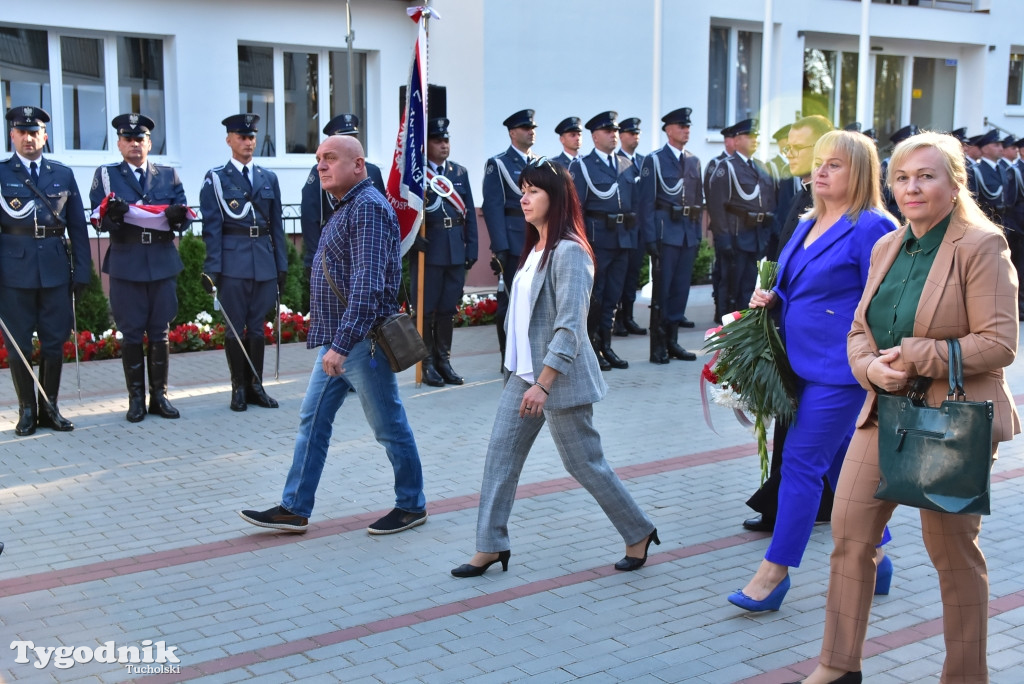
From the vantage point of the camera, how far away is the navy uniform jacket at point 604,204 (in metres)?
10.8

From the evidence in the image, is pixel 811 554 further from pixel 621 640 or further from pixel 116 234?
pixel 116 234

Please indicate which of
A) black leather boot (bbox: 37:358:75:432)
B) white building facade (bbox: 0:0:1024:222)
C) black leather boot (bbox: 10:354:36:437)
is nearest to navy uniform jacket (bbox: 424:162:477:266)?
black leather boot (bbox: 37:358:75:432)

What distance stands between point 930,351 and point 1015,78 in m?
23.1

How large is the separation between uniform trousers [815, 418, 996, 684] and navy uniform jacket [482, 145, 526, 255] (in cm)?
659

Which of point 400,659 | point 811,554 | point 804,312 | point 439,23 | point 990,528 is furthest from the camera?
point 439,23

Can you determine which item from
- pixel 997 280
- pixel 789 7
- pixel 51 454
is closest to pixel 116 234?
pixel 51 454

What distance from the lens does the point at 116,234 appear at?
858cm

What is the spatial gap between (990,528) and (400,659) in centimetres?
341

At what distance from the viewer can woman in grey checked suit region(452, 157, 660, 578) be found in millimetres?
4957

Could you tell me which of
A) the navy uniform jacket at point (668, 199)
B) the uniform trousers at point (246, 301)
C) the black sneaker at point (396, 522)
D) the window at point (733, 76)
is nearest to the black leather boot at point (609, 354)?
the navy uniform jacket at point (668, 199)

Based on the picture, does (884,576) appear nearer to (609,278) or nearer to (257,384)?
(257,384)

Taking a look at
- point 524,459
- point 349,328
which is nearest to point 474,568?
point 524,459

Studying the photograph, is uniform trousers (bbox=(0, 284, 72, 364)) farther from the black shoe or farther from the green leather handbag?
the green leather handbag

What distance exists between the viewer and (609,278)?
11.0 metres
